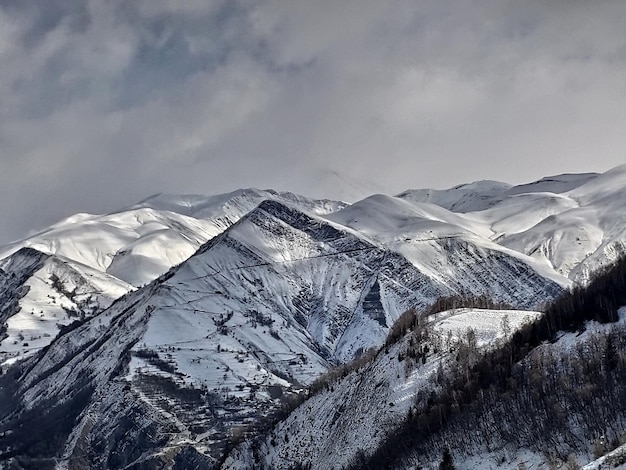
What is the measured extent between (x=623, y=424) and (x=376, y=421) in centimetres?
3893

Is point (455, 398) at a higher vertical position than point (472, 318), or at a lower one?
lower

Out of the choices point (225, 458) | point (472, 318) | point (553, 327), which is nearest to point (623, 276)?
point (553, 327)

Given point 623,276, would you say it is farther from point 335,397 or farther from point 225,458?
point 225,458

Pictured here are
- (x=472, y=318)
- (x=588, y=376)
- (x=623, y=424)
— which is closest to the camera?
(x=623, y=424)

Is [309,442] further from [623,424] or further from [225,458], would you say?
[623,424]

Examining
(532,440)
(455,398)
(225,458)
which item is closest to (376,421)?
(455,398)

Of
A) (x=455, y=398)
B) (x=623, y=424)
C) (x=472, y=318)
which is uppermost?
(x=472, y=318)

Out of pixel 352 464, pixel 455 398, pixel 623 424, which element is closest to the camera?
pixel 623 424

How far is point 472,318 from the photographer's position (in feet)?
469

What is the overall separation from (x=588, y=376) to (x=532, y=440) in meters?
10.2

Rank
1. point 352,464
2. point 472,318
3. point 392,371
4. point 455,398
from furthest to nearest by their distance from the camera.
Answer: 1. point 472,318
2. point 392,371
3. point 352,464
4. point 455,398

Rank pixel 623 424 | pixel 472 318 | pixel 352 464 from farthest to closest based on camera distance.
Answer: pixel 472 318 → pixel 352 464 → pixel 623 424

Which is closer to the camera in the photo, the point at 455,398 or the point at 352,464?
the point at 455,398

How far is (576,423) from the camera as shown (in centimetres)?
9569
